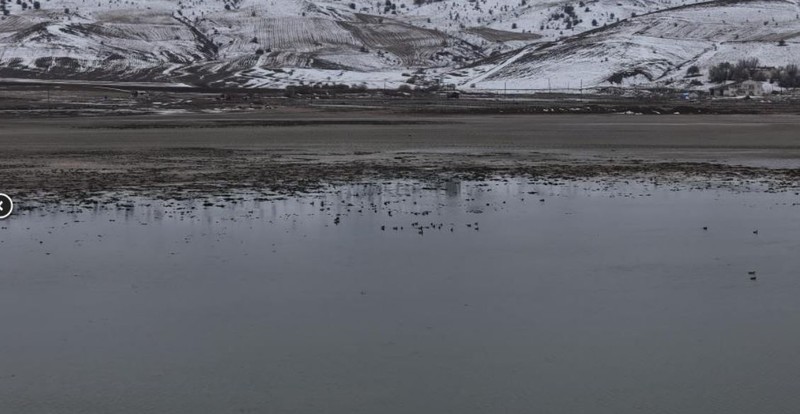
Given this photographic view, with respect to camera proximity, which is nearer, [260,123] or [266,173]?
[266,173]

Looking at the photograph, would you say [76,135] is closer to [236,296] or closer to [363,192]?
[363,192]

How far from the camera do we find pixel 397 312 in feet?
44.4

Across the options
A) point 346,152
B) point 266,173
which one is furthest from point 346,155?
point 266,173

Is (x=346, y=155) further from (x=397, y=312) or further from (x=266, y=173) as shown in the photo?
(x=397, y=312)

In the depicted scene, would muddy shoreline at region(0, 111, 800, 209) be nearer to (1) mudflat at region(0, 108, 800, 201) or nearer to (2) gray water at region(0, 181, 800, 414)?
(1) mudflat at region(0, 108, 800, 201)

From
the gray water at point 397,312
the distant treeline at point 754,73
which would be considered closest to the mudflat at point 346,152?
the gray water at point 397,312

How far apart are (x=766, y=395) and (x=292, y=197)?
16903 mm

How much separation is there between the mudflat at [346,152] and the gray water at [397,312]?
7567 millimetres

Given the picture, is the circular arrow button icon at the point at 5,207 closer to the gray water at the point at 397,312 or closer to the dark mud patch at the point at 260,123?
the gray water at the point at 397,312

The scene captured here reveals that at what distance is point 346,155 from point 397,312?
25786mm

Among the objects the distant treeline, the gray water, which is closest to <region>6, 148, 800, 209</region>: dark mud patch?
the gray water

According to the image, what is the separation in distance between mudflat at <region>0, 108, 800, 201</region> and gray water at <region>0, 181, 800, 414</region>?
7567 millimetres

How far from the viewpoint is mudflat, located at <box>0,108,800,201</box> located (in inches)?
1182

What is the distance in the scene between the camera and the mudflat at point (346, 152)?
30.0 metres
